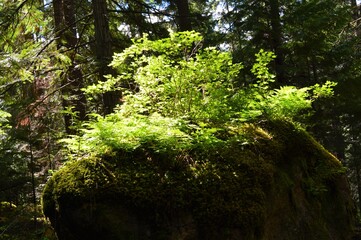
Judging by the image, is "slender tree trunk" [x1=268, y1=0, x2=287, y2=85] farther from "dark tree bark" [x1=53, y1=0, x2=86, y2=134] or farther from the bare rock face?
the bare rock face

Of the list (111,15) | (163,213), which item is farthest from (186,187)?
(111,15)

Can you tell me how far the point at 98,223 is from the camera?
3.37 m

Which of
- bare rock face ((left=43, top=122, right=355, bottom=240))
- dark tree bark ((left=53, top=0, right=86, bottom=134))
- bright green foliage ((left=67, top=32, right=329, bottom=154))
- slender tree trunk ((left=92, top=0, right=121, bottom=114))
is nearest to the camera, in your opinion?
bare rock face ((left=43, top=122, right=355, bottom=240))

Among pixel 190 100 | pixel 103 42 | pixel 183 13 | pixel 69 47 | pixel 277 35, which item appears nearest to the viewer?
pixel 190 100

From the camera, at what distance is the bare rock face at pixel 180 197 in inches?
133

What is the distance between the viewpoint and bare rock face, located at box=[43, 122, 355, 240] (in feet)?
11.1

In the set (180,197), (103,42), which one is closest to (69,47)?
(103,42)

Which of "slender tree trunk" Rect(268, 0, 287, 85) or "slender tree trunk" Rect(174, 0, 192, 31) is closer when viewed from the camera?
"slender tree trunk" Rect(268, 0, 287, 85)

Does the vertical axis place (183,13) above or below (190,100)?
above

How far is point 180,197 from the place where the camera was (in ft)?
11.3

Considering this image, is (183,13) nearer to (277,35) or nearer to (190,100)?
(277,35)

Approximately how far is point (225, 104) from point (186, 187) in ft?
4.57

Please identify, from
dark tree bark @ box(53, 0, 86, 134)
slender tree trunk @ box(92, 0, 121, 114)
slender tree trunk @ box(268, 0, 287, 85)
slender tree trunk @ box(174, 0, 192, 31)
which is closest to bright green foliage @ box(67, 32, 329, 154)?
slender tree trunk @ box(92, 0, 121, 114)

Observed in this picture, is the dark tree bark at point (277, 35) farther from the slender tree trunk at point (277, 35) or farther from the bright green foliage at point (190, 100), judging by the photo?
the bright green foliage at point (190, 100)
